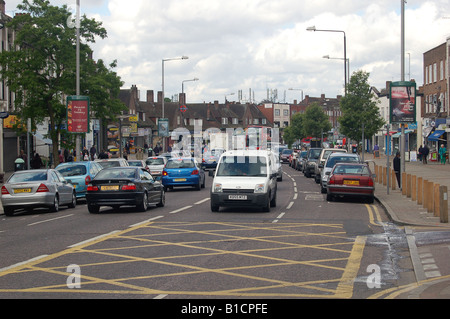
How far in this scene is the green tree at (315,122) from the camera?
92812mm

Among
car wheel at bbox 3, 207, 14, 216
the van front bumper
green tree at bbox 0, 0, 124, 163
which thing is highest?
green tree at bbox 0, 0, 124, 163

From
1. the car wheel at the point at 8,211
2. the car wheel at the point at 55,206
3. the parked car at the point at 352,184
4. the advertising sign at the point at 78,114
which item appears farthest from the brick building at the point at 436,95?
the car wheel at the point at 8,211

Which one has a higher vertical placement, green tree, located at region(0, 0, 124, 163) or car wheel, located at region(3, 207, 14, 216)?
green tree, located at region(0, 0, 124, 163)

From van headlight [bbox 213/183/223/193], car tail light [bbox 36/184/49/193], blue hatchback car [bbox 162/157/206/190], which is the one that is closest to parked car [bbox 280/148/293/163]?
blue hatchback car [bbox 162/157/206/190]

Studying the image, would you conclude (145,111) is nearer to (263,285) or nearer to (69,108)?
(69,108)

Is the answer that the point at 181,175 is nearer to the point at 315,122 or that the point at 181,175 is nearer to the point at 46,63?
the point at 46,63

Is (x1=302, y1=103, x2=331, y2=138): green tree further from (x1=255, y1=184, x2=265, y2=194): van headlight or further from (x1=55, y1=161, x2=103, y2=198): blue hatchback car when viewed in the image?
(x1=255, y1=184, x2=265, y2=194): van headlight

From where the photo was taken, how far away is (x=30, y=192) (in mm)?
21656

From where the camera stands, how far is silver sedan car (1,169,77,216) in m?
21.5

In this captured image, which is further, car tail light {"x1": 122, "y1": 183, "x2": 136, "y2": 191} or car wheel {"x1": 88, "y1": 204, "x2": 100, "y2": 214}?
car wheel {"x1": 88, "y1": 204, "x2": 100, "y2": 214}

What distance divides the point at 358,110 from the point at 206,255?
36.4m

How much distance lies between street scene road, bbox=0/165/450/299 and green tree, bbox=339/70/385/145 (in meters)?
26.6

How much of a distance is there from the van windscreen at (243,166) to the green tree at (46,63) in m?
19.1

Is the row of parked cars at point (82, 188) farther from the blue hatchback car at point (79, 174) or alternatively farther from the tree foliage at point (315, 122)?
the tree foliage at point (315, 122)
